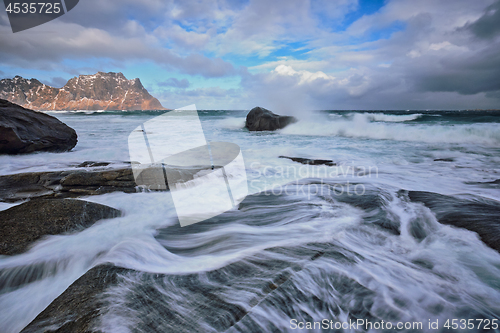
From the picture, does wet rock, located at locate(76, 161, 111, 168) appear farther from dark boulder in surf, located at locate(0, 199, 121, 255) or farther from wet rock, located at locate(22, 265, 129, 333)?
wet rock, located at locate(22, 265, 129, 333)

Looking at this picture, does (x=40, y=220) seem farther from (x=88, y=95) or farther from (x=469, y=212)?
(x=88, y=95)

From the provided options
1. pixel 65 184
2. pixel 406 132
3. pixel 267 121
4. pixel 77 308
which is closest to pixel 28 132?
pixel 65 184

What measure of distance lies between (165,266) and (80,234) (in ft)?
3.51

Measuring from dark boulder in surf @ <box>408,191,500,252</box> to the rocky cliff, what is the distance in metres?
87.9

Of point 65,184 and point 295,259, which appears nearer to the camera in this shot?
point 295,259

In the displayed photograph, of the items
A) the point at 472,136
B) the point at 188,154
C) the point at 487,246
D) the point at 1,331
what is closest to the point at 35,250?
the point at 1,331

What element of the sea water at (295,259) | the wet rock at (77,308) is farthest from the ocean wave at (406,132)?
the wet rock at (77,308)

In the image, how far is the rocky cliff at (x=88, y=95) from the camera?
85000 millimetres

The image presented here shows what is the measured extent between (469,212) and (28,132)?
9.47 meters

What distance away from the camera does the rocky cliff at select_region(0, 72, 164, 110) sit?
279ft

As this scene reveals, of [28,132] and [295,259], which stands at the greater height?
[28,132]

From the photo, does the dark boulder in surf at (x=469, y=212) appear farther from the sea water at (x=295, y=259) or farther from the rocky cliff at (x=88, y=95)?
the rocky cliff at (x=88, y=95)

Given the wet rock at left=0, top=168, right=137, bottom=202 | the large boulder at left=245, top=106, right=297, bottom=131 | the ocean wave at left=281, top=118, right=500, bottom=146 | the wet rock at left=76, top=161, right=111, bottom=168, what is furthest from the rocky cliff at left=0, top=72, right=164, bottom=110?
the wet rock at left=0, top=168, right=137, bottom=202

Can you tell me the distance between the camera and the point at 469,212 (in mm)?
2781
